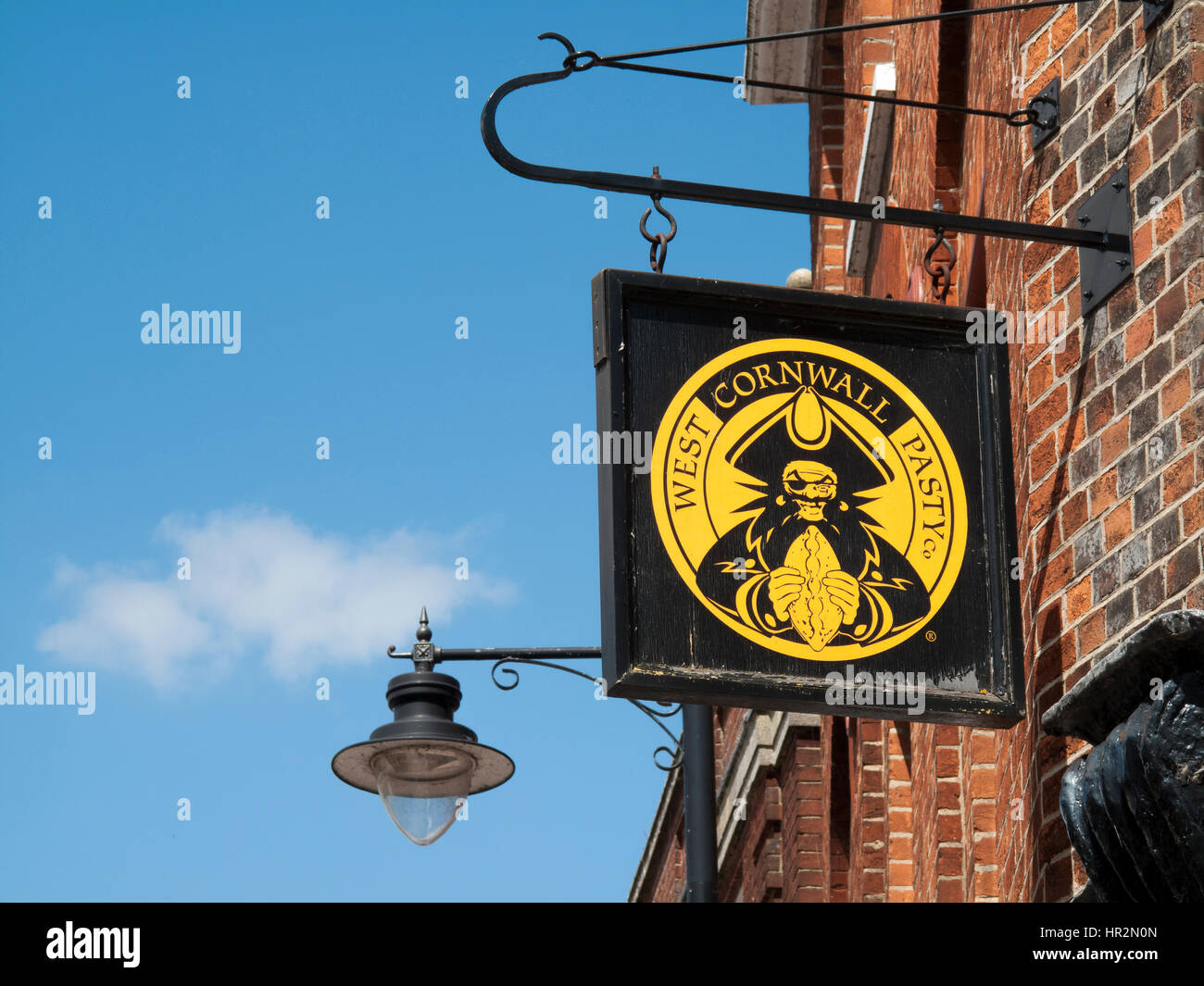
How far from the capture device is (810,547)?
4555 mm

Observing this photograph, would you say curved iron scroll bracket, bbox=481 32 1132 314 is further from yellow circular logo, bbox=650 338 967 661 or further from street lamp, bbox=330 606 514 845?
street lamp, bbox=330 606 514 845

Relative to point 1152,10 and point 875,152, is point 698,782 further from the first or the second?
point 1152,10

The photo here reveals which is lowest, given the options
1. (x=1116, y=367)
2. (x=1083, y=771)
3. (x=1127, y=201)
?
(x=1083, y=771)

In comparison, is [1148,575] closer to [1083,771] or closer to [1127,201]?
[1083,771]

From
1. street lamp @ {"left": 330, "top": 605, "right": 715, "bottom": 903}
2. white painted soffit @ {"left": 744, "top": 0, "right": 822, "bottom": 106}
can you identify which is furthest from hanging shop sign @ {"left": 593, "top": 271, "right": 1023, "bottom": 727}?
white painted soffit @ {"left": 744, "top": 0, "right": 822, "bottom": 106}

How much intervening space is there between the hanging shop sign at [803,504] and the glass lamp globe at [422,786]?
374 centimetres

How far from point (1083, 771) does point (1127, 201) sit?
1.57m

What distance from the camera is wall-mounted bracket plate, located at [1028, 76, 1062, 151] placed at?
5.38 metres

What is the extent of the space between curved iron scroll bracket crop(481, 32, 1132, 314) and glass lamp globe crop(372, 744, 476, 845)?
377cm

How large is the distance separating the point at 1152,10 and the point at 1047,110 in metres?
0.66

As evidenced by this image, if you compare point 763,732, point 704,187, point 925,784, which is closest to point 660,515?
point 704,187

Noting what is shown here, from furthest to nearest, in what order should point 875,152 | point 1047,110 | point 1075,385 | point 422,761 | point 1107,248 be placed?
point 875,152 → point 422,761 → point 1047,110 → point 1075,385 → point 1107,248

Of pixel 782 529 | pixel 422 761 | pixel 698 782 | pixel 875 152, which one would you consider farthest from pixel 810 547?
pixel 875 152
